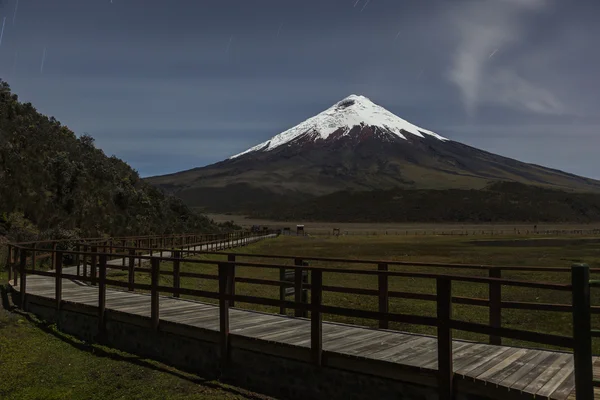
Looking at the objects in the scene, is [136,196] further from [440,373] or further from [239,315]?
[440,373]

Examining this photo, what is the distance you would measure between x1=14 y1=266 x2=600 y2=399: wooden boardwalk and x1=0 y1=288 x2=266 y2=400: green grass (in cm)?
84

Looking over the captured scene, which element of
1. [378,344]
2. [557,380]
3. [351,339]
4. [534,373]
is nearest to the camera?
[557,380]

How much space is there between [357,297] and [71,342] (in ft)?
32.5

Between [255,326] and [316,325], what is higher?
[316,325]

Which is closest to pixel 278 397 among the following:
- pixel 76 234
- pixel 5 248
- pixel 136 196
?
pixel 5 248

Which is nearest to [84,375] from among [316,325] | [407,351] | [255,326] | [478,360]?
[255,326]

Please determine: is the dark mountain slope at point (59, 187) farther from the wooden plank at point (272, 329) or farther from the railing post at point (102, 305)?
the wooden plank at point (272, 329)

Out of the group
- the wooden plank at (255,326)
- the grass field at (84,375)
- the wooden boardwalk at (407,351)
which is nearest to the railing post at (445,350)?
the wooden boardwalk at (407,351)

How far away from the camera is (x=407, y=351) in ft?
23.0

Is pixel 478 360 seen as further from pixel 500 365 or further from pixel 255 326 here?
pixel 255 326

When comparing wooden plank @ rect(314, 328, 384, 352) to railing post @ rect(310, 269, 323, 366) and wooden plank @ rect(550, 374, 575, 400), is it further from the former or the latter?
wooden plank @ rect(550, 374, 575, 400)

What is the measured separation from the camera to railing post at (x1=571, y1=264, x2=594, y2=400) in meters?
5.00

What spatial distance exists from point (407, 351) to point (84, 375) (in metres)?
5.04

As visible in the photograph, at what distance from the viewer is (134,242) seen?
28500 millimetres
